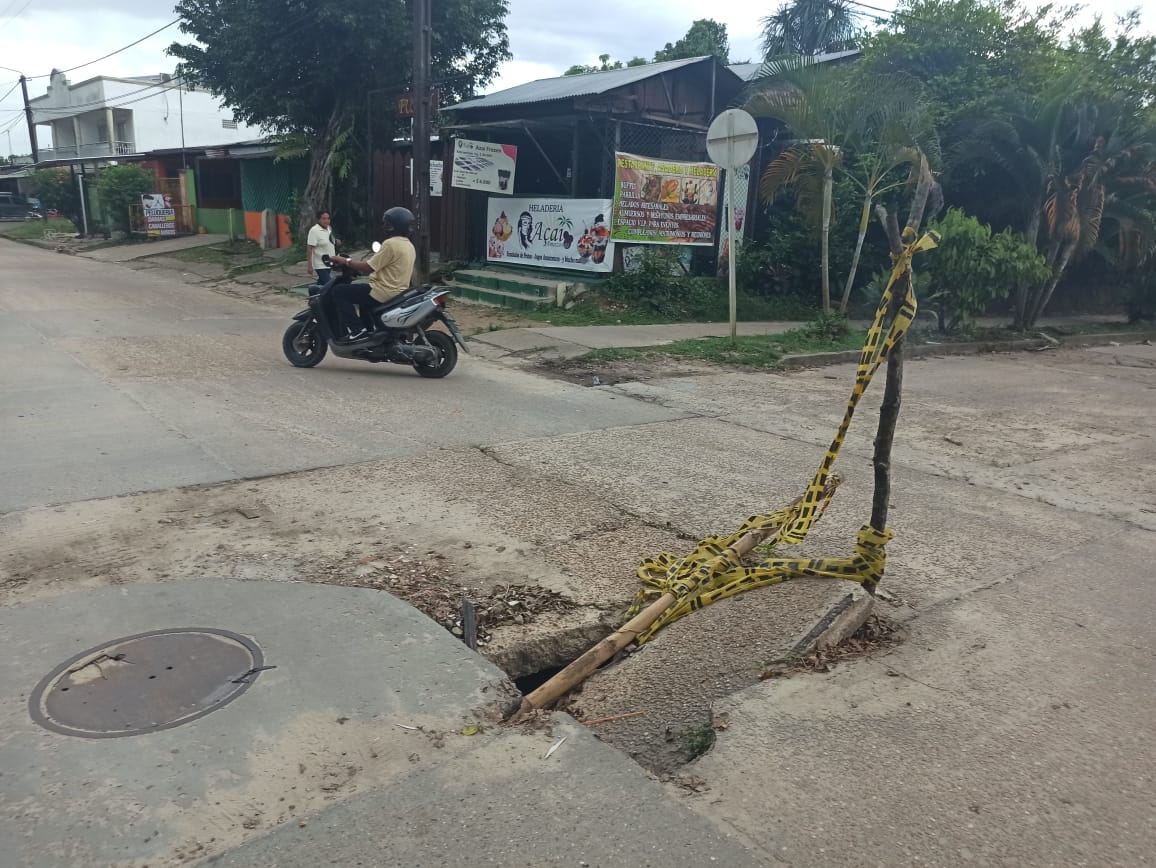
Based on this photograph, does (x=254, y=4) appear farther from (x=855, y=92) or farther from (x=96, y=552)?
(x=96, y=552)

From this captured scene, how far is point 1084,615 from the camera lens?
393 centimetres

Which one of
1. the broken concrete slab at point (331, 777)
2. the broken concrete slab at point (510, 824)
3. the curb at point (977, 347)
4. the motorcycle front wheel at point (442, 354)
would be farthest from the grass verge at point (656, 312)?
the broken concrete slab at point (510, 824)

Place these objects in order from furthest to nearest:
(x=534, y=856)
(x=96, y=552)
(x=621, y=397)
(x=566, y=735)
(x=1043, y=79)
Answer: (x=1043, y=79), (x=621, y=397), (x=96, y=552), (x=566, y=735), (x=534, y=856)

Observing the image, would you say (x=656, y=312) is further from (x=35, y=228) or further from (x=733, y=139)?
(x=35, y=228)

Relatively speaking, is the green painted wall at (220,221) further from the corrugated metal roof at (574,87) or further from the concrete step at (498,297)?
the concrete step at (498,297)

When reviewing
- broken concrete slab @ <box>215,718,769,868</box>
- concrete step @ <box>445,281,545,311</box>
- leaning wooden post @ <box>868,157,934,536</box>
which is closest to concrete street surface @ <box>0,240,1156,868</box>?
broken concrete slab @ <box>215,718,769,868</box>

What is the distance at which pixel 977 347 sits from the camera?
43.5ft

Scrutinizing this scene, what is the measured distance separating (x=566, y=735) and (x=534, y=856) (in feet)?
1.92

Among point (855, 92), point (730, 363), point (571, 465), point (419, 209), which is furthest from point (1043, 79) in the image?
point (571, 465)

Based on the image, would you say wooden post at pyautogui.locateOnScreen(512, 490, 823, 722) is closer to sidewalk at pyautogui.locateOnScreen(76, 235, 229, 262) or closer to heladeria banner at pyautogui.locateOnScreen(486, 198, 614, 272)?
heladeria banner at pyautogui.locateOnScreen(486, 198, 614, 272)

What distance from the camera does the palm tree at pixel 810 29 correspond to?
103 ft

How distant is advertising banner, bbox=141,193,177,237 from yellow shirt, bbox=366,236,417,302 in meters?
23.6

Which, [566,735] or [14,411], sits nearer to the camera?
[566,735]

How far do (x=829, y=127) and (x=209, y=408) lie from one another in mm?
9982
